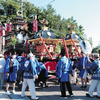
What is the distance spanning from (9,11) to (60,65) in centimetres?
3783

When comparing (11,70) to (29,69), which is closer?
(29,69)

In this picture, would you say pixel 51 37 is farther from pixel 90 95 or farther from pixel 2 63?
pixel 90 95

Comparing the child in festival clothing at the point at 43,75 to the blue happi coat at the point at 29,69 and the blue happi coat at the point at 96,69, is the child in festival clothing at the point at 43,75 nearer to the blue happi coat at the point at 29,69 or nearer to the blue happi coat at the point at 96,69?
the blue happi coat at the point at 29,69

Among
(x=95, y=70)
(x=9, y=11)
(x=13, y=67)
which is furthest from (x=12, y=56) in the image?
(x=9, y=11)

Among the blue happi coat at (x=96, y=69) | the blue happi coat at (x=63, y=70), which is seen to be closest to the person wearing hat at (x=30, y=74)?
the blue happi coat at (x=63, y=70)

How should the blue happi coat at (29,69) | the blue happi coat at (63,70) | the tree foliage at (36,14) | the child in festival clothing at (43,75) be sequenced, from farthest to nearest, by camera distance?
1. the tree foliage at (36,14)
2. the child in festival clothing at (43,75)
3. the blue happi coat at (63,70)
4. the blue happi coat at (29,69)

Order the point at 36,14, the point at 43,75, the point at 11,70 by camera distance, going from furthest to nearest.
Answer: the point at 36,14, the point at 43,75, the point at 11,70

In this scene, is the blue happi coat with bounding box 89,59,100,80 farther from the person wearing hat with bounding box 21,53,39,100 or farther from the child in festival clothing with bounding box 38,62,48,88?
the child in festival clothing with bounding box 38,62,48,88

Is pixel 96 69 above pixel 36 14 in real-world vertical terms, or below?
below

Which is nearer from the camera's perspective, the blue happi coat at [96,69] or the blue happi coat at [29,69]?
the blue happi coat at [29,69]

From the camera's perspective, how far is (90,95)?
446 centimetres

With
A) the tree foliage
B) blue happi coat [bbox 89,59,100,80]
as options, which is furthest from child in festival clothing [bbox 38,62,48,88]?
the tree foliage

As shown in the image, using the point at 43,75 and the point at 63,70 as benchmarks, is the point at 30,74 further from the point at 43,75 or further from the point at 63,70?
the point at 43,75

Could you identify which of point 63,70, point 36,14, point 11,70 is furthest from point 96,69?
point 36,14
